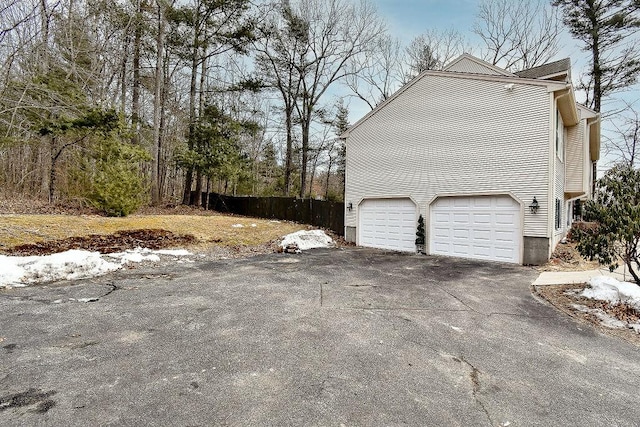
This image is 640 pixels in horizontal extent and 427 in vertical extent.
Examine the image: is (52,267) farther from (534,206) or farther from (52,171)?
(534,206)

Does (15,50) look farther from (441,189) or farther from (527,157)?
(527,157)

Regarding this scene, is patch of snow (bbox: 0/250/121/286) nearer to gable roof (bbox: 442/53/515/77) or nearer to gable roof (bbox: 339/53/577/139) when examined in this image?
gable roof (bbox: 339/53/577/139)

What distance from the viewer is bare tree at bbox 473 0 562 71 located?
1941cm

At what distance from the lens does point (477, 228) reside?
31.7ft

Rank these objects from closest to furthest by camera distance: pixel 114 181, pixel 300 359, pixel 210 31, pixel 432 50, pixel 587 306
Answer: pixel 300 359 < pixel 587 306 < pixel 114 181 < pixel 210 31 < pixel 432 50

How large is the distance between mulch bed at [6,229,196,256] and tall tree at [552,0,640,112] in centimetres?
2203

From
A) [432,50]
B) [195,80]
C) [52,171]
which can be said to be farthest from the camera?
[432,50]

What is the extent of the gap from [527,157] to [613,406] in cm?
758

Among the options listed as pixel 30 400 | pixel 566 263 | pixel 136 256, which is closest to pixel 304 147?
pixel 136 256

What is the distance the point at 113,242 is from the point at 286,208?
8.87m

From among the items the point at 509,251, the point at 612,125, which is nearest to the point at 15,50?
the point at 509,251

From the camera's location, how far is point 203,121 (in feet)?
57.9

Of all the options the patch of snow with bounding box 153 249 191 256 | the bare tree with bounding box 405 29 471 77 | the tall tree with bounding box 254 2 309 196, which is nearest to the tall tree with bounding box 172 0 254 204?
the tall tree with bounding box 254 2 309 196

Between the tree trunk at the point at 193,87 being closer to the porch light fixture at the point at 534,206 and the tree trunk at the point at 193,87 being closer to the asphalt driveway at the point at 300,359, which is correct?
the asphalt driveway at the point at 300,359
